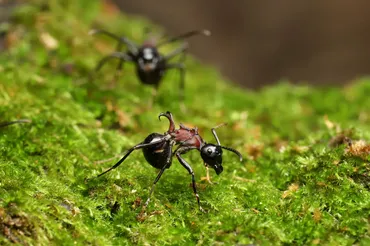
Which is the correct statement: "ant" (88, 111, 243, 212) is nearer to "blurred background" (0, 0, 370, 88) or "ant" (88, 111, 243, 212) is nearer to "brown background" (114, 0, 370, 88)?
"blurred background" (0, 0, 370, 88)

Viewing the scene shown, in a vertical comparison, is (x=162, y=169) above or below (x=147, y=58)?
below

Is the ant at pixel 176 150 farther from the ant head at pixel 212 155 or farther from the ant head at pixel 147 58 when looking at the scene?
the ant head at pixel 147 58

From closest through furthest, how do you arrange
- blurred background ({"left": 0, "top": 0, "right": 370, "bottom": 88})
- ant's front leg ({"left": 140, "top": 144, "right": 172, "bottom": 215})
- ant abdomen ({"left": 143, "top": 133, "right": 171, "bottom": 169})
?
ant's front leg ({"left": 140, "top": 144, "right": 172, "bottom": 215}) → ant abdomen ({"left": 143, "top": 133, "right": 171, "bottom": 169}) → blurred background ({"left": 0, "top": 0, "right": 370, "bottom": 88})

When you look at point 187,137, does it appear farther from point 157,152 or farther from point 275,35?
point 275,35

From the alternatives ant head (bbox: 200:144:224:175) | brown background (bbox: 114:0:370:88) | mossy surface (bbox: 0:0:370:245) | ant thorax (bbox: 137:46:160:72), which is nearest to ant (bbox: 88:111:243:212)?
A: ant head (bbox: 200:144:224:175)

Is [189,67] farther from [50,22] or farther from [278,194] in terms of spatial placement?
[278,194]

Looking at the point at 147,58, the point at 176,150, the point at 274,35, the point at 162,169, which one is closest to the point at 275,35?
the point at 274,35

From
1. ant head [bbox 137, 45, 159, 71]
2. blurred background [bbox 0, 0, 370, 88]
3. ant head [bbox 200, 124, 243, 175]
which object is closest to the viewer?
ant head [bbox 200, 124, 243, 175]
